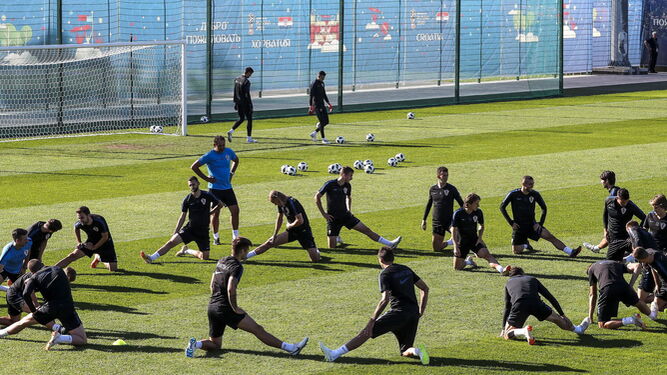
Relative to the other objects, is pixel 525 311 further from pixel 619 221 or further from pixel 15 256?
pixel 15 256

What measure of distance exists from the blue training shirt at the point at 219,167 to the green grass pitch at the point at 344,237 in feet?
3.91

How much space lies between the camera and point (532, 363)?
1299 cm

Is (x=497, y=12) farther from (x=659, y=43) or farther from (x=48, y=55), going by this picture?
(x=48, y=55)

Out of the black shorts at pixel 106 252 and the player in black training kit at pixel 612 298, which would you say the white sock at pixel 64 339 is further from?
the player in black training kit at pixel 612 298

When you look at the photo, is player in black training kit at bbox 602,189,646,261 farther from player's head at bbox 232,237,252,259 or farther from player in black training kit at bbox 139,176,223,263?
player's head at bbox 232,237,252,259

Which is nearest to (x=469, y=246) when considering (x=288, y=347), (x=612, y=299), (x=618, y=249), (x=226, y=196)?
(x=618, y=249)

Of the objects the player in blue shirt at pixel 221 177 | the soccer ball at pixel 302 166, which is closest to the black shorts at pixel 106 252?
the player in blue shirt at pixel 221 177

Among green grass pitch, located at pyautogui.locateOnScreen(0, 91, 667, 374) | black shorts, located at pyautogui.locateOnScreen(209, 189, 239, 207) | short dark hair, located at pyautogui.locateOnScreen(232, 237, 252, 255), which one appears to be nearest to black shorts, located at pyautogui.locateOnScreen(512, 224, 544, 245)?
green grass pitch, located at pyautogui.locateOnScreen(0, 91, 667, 374)

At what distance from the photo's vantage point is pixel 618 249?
58.3 ft

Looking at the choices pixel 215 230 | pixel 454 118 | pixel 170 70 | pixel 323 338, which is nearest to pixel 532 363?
pixel 323 338

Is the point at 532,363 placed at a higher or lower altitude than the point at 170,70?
lower

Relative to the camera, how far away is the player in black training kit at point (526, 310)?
13.8 metres

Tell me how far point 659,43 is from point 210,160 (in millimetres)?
48949

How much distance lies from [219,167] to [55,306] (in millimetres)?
7103
